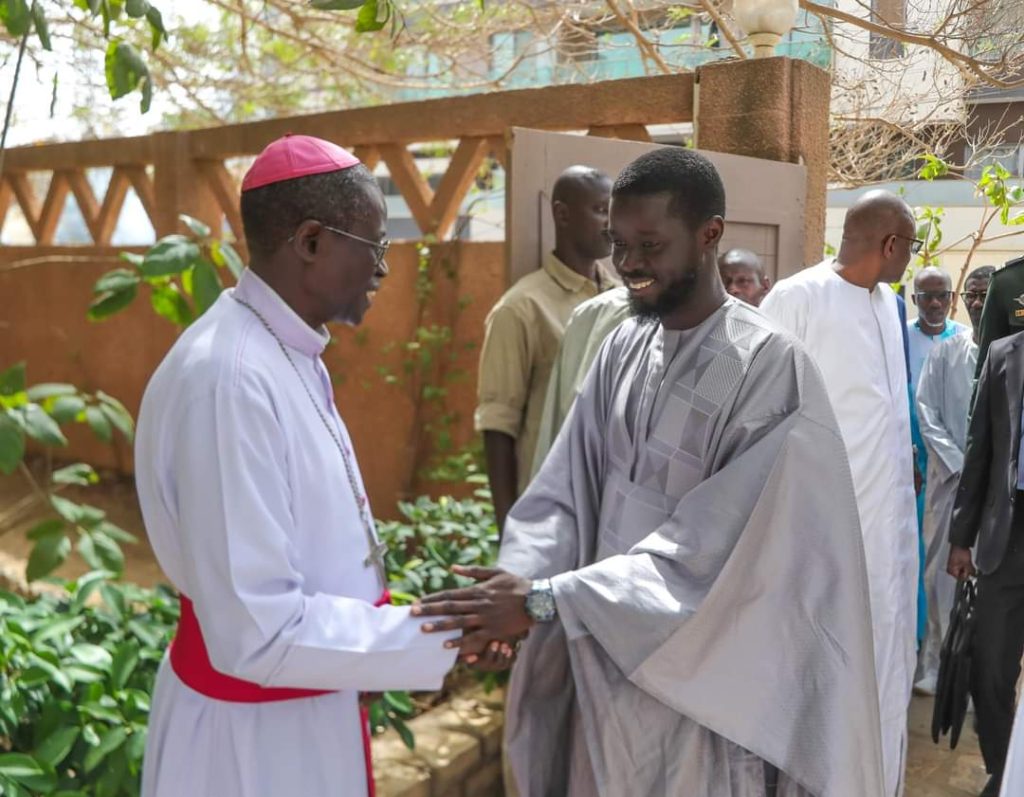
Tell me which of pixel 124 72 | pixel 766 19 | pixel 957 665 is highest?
pixel 766 19

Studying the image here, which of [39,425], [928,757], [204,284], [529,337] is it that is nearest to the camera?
[39,425]

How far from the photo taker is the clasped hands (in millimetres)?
1807

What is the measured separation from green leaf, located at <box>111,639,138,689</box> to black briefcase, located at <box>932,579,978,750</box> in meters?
2.72

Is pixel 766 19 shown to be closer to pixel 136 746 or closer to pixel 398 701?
pixel 398 701

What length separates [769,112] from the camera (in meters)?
3.81

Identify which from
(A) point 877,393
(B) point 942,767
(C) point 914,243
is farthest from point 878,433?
(B) point 942,767

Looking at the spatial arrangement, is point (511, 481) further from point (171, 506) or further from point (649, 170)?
point (171, 506)

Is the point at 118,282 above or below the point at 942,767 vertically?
above

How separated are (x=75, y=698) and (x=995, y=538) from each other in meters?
2.91

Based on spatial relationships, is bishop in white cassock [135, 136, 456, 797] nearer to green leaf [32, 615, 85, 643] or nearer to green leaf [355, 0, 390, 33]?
green leaf [355, 0, 390, 33]

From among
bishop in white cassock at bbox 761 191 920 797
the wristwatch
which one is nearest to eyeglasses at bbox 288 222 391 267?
the wristwatch

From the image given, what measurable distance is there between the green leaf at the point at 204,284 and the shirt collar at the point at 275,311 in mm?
1119

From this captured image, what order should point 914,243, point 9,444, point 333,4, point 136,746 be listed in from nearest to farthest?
point 333,4 < point 136,746 < point 9,444 < point 914,243

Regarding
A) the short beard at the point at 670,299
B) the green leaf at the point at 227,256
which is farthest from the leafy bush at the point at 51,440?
the short beard at the point at 670,299
